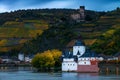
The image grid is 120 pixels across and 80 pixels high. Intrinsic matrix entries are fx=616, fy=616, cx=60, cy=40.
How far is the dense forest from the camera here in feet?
399

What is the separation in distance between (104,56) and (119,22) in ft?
121

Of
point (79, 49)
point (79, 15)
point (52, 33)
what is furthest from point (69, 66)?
point (79, 15)

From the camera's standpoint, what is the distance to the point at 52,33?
516 feet

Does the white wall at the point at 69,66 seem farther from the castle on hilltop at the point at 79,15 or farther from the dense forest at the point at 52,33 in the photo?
the castle on hilltop at the point at 79,15

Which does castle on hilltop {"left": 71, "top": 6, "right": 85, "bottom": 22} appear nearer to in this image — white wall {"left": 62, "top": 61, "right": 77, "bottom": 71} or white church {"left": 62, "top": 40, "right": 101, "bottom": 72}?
white church {"left": 62, "top": 40, "right": 101, "bottom": 72}

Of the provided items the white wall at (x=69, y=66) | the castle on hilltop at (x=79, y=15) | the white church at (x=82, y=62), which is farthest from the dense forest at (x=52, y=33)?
the white wall at (x=69, y=66)

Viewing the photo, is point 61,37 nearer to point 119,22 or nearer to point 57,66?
point 119,22

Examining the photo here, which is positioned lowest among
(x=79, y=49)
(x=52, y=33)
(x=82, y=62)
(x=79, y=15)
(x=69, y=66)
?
(x=69, y=66)

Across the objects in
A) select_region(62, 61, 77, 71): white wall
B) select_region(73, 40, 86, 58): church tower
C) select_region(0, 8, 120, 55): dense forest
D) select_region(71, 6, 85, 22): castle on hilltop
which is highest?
select_region(71, 6, 85, 22): castle on hilltop

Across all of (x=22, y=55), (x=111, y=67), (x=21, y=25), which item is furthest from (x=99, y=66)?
(x=21, y=25)

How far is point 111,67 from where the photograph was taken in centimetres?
9538

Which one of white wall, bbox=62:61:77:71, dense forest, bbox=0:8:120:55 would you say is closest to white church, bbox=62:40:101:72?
white wall, bbox=62:61:77:71

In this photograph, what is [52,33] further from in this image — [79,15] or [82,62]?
[82,62]

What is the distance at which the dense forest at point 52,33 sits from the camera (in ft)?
399
